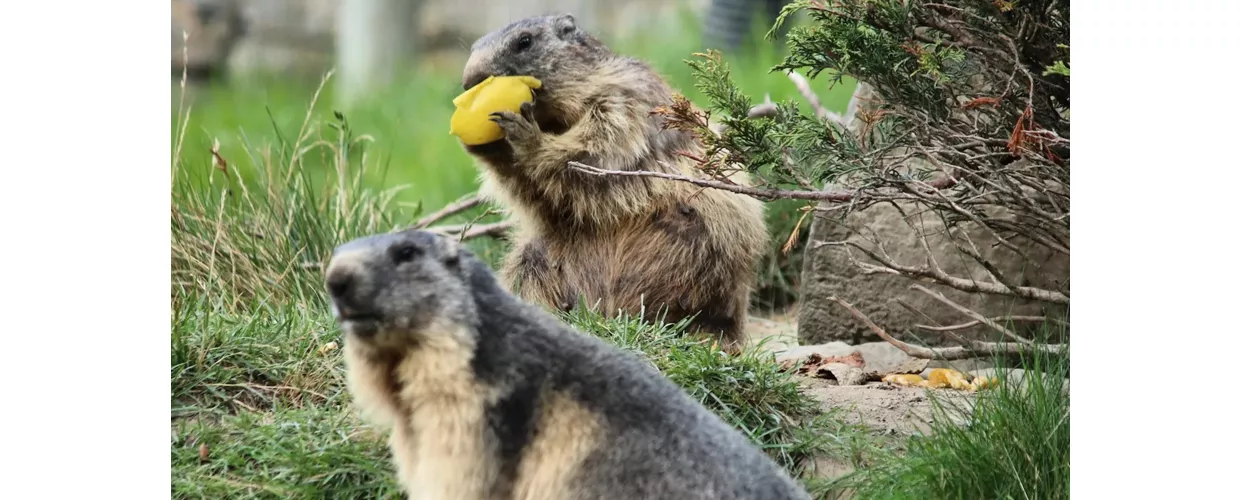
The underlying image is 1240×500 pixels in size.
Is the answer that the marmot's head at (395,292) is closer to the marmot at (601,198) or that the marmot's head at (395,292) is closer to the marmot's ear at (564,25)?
the marmot at (601,198)

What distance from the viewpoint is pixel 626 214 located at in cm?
369

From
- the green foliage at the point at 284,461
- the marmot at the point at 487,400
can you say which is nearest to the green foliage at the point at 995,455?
the marmot at the point at 487,400

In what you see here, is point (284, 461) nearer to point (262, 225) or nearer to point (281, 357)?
point (281, 357)

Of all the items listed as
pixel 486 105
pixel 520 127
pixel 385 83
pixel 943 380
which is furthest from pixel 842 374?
pixel 385 83

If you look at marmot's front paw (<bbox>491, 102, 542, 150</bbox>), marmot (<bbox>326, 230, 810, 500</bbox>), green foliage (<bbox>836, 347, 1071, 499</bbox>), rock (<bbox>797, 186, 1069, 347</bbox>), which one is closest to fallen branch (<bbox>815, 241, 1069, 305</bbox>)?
rock (<bbox>797, 186, 1069, 347</bbox>)

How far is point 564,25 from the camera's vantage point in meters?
3.70

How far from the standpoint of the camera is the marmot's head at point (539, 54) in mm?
3531

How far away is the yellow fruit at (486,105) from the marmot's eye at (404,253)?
131cm

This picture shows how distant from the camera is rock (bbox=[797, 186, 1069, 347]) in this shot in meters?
3.50

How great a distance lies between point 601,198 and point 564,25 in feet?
1.66

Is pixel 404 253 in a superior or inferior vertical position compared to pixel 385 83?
superior
